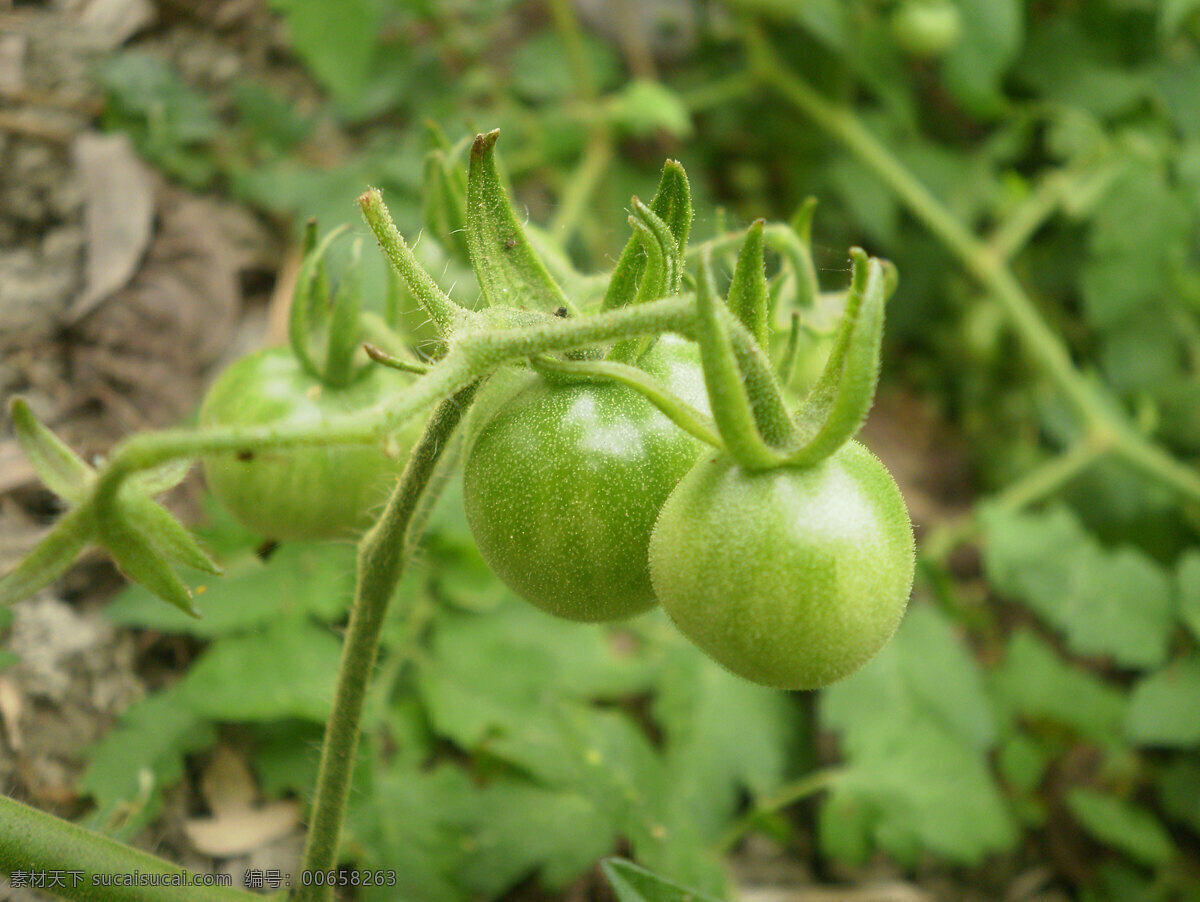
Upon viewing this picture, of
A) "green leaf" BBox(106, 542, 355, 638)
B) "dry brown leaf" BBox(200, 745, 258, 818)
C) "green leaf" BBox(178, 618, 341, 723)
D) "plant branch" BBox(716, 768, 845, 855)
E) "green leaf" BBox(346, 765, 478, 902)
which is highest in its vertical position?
"green leaf" BBox(106, 542, 355, 638)

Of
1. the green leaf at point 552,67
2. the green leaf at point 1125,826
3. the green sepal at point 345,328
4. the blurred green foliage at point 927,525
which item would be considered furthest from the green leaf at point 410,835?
the green leaf at point 552,67

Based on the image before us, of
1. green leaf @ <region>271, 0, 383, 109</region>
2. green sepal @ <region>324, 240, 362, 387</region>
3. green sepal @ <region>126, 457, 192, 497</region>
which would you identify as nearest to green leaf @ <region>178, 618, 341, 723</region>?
green sepal @ <region>324, 240, 362, 387</region>

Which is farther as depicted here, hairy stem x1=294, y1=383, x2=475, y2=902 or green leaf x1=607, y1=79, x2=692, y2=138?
green leaf x1=607, y1=79, x2=692, y2=138

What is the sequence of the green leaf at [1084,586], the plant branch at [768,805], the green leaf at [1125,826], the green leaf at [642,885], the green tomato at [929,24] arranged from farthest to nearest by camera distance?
the green tomato at [929,24] < the green leaf at [1125,826] < the green leaf at [1084,586] < the plant branch at [768,805] < the green leaf at [642,885]

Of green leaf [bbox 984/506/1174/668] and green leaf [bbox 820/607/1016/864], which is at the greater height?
green leaf [bbox 984/506/1174/668]

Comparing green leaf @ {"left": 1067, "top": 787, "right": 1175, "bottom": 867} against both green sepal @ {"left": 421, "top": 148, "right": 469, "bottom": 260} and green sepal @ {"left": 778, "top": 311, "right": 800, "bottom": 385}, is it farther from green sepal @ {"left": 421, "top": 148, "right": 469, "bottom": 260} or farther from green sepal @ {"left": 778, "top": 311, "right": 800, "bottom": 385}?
green sepal @ {"left": 421, "top": 148, "right": 469, "bottom": 260}

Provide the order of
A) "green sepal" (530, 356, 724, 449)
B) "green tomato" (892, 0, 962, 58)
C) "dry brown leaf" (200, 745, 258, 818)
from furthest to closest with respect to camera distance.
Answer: "green tomato" (892, 0, 962, 58) → "dry brown leaf" (200, 745, 258, 818) → "green sepal" (530, 356, 724, 449)

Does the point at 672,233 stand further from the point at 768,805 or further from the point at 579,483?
the point at 768,805

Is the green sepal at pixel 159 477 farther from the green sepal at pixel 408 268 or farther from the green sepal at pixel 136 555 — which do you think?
the green sepal at pixel 408 268

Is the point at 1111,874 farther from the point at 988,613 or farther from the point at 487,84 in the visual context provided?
the point at 487,84
